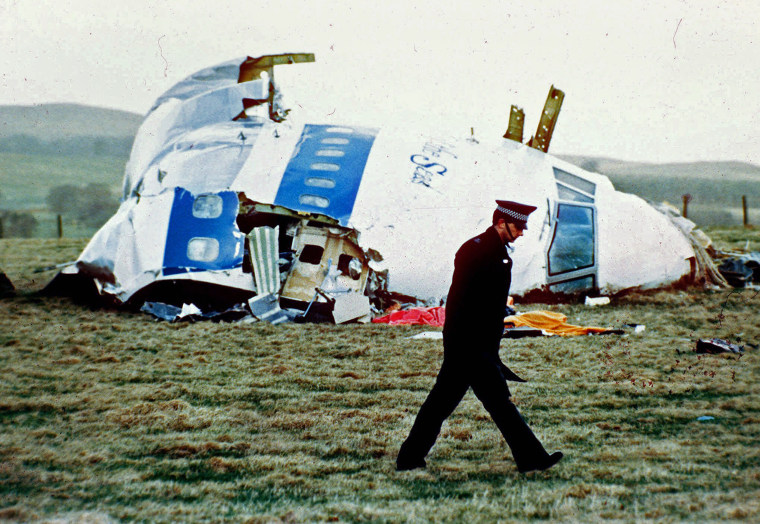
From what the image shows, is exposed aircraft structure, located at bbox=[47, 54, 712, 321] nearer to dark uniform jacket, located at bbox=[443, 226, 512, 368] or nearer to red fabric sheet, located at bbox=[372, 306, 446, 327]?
red fabric sheet, located at bbox=[372, 306, 446, 327]

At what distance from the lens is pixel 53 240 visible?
2411cm

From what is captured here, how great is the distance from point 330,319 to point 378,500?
22.0 ft

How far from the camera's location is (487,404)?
4.69 meters

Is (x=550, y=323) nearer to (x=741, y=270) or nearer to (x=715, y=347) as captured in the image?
(x=715, y=347)

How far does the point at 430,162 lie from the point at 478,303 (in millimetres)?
8217

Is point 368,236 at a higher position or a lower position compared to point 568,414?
higher

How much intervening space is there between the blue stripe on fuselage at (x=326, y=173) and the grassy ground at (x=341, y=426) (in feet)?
7.10

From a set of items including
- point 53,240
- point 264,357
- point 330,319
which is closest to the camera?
point 264,357

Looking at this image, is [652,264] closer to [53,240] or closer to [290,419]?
[290,419]

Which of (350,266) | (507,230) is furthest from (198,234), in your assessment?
(507,230)

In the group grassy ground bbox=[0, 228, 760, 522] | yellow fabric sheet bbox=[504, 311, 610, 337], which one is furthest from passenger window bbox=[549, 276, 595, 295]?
grassy ground bbox=[0, 228, 760, 522]

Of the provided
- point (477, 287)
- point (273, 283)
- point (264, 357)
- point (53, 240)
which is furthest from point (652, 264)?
point (53, 240)

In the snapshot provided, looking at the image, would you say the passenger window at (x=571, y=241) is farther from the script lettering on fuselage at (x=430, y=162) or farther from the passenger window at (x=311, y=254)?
the passenger window at (x=311, y=254)

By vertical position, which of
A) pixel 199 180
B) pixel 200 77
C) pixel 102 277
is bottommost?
pixel 102 277
